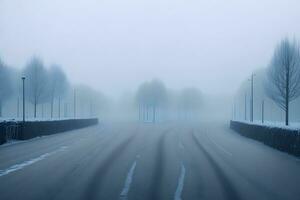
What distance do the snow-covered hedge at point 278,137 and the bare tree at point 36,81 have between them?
152 feet

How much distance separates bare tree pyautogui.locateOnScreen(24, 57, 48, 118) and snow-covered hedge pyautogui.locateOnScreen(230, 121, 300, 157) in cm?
4647

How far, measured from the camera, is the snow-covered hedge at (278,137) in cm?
2327

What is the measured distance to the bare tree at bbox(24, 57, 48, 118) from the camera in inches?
3036

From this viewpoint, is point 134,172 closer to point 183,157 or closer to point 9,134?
point 183,157

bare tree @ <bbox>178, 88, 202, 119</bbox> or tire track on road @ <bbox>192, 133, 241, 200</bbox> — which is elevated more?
bare tree @ <bbox>178, 88, 202, 119</bbox>

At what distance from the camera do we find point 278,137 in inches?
1082

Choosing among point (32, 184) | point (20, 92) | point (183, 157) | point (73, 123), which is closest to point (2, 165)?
point (32, 184)

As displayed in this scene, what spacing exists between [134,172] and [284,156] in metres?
10.7

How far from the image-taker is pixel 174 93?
17600cm

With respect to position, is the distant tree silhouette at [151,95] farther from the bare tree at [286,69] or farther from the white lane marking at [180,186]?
the white lane marking at [180,186]

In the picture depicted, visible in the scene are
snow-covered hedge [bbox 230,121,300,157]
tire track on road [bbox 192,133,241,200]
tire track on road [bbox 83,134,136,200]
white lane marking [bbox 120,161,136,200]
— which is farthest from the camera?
snow-covered hedge [bbox 230,121,300,157]

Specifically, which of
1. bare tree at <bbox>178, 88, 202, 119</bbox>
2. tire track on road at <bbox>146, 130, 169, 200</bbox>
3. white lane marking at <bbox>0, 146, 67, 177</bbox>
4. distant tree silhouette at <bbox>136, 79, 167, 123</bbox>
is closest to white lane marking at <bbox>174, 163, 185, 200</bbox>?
tire track on road at <bbox>146, 130, 169, 200</bbox>

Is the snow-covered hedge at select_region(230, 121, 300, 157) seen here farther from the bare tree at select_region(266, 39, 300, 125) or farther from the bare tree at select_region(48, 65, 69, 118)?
the bare tree at select_region(48, 65, 69, 118)

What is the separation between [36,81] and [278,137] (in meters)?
56.7
